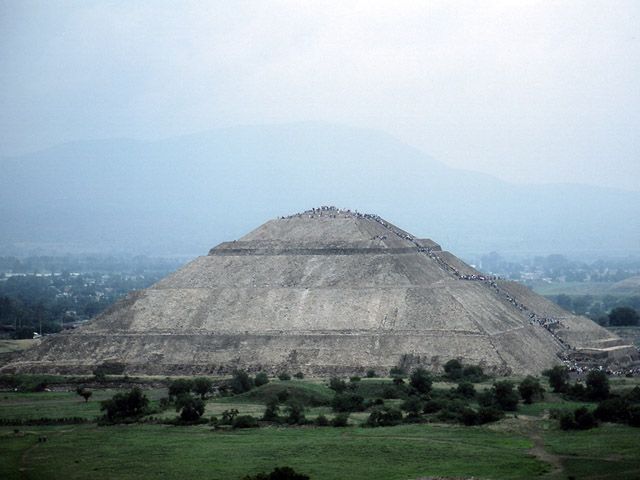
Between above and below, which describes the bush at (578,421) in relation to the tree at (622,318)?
below

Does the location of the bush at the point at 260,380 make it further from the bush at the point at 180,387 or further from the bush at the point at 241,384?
the bush at the point at 180,387

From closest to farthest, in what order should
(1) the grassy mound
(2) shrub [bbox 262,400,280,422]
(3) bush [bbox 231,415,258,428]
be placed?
1. (3) bush [bbox 231,415,258,428]
2. (2) shrub [bbox 262,400,280,422]
3. (1) the grassy mound

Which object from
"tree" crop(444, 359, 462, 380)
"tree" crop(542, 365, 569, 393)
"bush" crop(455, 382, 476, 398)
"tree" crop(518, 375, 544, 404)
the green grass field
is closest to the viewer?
the green grass field

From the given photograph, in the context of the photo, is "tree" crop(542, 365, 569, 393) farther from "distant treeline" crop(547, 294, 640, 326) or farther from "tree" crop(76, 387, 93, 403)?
"distant treeline" crop(547, 294, 640, 326)

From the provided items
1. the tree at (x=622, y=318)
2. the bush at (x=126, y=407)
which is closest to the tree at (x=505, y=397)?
the bush at (x=126, y=407)

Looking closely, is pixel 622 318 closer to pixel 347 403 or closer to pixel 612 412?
pixel 347 403

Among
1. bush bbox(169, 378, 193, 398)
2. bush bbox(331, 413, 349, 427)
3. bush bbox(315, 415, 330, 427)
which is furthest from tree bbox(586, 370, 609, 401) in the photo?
bush bbox(169, 378, 193, 398)

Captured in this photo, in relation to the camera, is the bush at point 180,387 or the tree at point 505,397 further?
the bush at point 180,387
